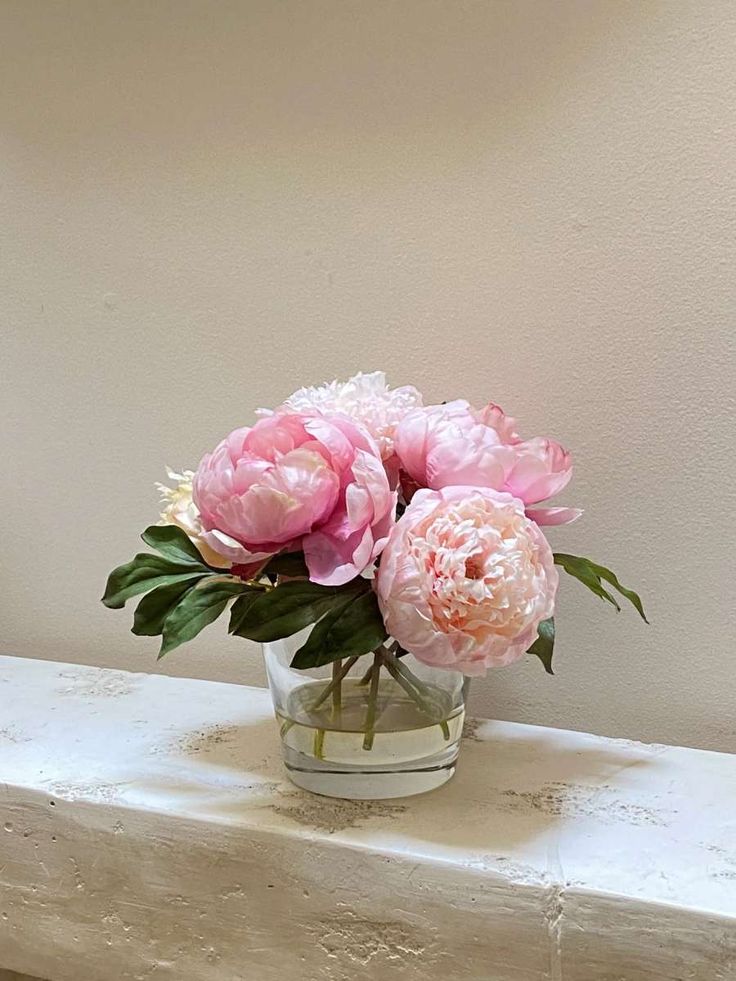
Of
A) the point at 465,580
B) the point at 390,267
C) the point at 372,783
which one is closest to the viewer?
the point at 465,580

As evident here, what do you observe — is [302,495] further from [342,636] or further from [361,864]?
[361,864]

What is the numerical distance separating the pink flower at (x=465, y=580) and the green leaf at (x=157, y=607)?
0.48 ft

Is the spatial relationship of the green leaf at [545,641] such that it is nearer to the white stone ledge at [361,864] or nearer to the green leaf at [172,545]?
the white stone ledge at [361,864]

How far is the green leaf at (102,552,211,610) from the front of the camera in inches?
25.8

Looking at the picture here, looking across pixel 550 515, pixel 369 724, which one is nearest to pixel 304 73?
pixel 550 515

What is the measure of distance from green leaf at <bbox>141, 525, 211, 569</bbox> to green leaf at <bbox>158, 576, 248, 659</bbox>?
0.02 metres

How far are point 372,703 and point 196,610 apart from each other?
0.46 feet

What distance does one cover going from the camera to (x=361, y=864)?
60 centimetres

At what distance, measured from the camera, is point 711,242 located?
753 mm

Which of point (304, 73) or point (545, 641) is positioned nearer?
point (545, 641)

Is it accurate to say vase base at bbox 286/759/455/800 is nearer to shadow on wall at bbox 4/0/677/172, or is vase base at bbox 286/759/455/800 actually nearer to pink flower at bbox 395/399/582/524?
pink flower at bbox 395/399/582/524

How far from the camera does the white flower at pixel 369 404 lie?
66cm

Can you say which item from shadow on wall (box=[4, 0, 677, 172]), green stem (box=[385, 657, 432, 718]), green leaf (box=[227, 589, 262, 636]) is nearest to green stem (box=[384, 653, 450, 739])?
green stem (box=[385, 657, 432, 718])

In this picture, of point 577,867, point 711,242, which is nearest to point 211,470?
point 577,867
